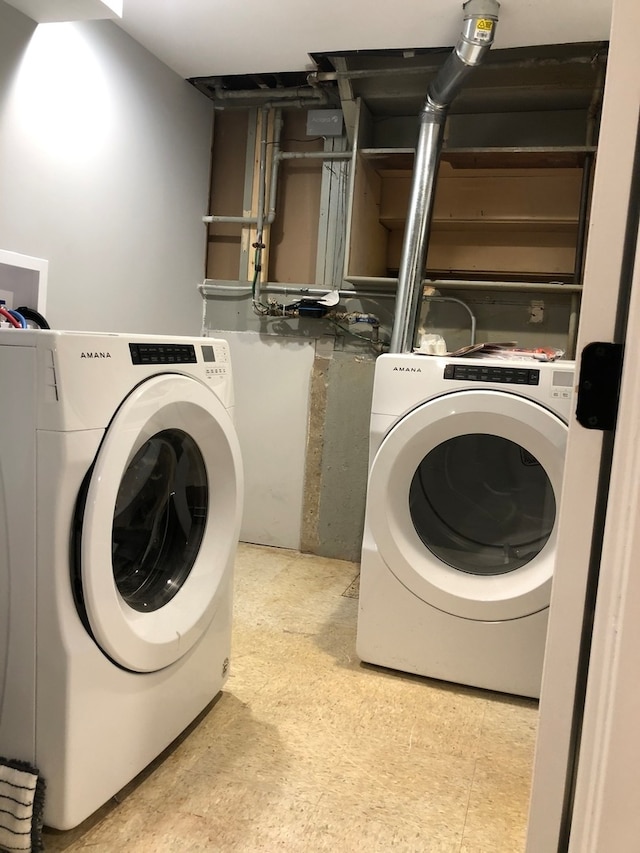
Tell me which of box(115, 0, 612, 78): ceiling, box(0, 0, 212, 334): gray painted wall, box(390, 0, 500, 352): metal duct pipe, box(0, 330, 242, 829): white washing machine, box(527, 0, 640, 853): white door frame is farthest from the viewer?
box(390, 0, 500, 352): metal duct pipe

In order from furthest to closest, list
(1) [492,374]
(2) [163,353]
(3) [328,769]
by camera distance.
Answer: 1. (1) [492,374]
2. (3) [328,769]
3. (2) [163,353]

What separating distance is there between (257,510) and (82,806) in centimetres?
189

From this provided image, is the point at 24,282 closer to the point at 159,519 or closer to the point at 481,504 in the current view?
the point at 159,519

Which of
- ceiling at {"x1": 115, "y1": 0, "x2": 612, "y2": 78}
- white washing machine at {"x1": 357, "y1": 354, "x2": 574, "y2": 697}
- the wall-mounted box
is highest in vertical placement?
ceiling at {"x1": 115, "y1": 0, "x2": 612, "y2": 78}

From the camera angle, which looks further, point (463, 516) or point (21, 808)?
point (463, 516)

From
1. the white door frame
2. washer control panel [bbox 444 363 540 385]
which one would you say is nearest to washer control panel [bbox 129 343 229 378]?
washer control panel [bbox 444 363 540 385]

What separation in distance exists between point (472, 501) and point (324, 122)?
186 centimetres

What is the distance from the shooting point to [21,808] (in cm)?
113

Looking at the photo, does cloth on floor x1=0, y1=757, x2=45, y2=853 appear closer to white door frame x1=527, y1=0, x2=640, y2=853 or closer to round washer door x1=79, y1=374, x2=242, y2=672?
round washer door x1=79, y1=374, x2=242, y2=672

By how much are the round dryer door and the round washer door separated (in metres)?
0.51

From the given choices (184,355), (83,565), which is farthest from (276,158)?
(83,565)

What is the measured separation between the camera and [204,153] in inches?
115

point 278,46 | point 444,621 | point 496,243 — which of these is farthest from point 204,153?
point 444,621

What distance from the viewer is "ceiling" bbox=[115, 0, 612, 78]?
1.96 meters
